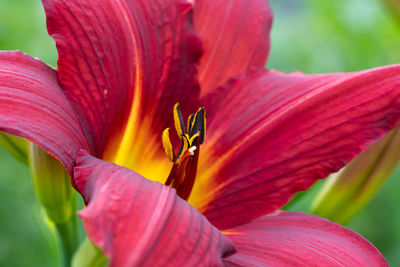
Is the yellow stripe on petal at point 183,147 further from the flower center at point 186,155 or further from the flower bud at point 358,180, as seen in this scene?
the flower bud at point 358,180

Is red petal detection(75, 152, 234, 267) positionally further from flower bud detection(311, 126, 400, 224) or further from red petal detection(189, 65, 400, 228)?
flower bud detection(311, 126, 400, 224)

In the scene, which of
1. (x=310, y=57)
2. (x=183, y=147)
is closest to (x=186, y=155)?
(x=183, y=147)

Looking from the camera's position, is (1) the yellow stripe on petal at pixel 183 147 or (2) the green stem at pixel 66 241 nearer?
(1) the yellow stripe on petal at pixel 183 147

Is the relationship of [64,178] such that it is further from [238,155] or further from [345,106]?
[345,106]

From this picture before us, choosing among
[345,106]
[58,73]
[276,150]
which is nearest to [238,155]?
[276,150]

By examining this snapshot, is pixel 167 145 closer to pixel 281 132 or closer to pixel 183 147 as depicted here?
pixel 183 147

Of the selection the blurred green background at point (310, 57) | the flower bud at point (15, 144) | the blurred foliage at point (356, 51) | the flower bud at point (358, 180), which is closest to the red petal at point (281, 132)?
the flower bud at point (358, 180)

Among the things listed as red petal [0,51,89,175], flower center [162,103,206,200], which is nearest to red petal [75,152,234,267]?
red petal [0,51,89,175]
